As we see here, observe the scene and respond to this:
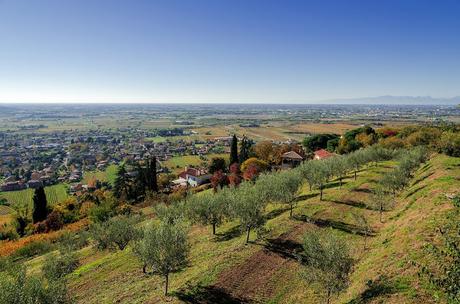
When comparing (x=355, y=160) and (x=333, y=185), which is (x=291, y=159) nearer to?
(x=355, y=160)

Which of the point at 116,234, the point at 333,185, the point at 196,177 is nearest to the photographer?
the point at 116,234

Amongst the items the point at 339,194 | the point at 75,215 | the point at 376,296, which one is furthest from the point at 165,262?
the point at 75,215

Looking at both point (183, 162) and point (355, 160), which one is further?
point (183, 162)

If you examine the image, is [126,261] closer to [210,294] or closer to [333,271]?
[210,294]

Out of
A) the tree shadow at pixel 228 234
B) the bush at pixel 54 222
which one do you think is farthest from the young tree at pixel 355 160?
the bush at pixel 54 222

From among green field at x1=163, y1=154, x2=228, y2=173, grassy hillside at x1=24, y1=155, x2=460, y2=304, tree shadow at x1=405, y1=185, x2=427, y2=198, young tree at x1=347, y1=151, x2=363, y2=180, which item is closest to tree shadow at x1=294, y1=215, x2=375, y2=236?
grassy hillside at x1=24, y1=155, x2=460, y2=304

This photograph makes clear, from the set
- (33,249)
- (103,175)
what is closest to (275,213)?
(33,249)
